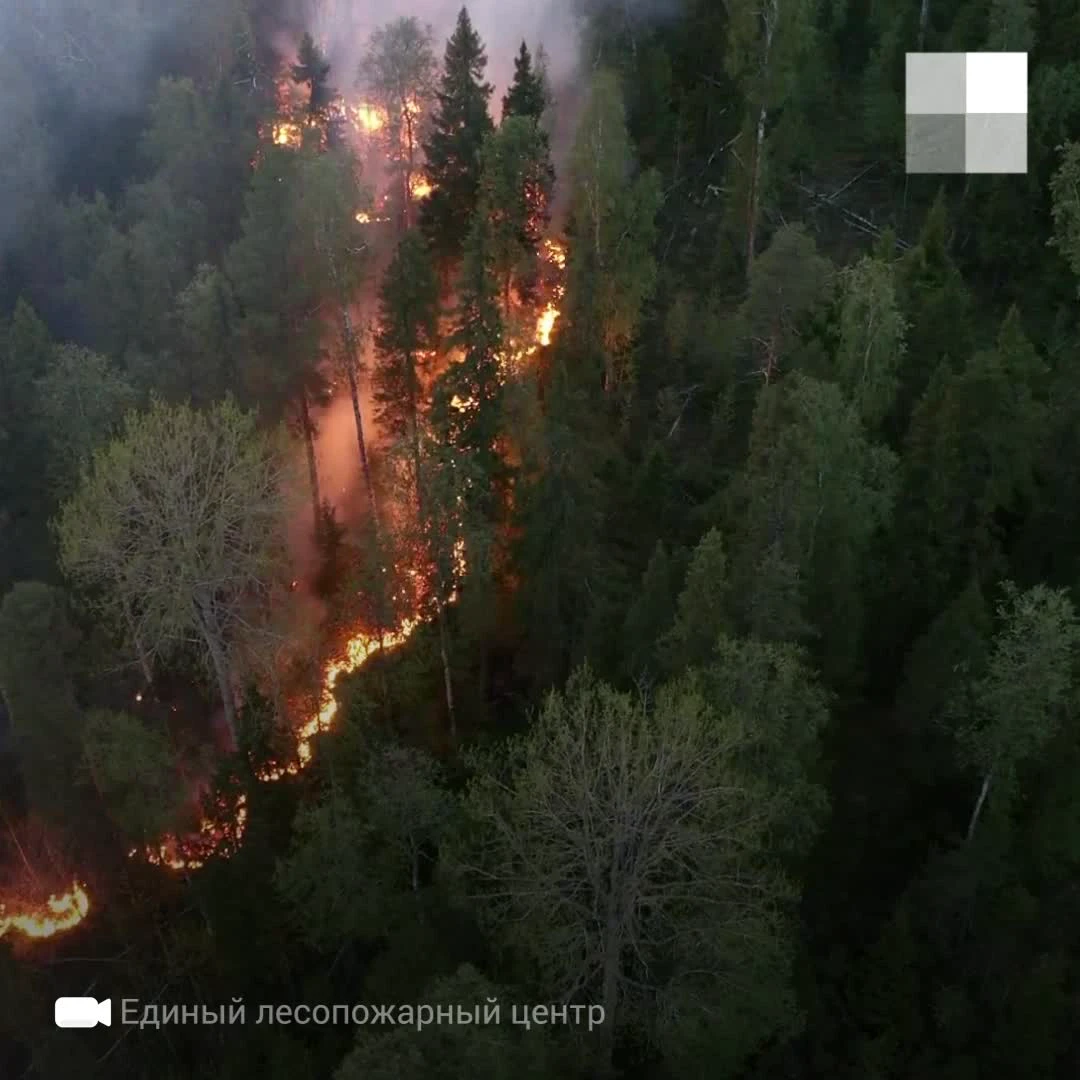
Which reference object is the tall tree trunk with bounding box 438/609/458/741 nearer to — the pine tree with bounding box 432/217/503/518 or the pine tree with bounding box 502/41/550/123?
the pine tree with bounding box 432/217/503/518

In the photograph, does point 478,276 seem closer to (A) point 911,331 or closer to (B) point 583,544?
(B) point 583,544

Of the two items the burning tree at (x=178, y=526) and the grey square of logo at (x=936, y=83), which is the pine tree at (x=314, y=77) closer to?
the burning tree at (x=178, y=526)

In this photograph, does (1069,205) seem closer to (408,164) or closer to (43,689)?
(408,164)

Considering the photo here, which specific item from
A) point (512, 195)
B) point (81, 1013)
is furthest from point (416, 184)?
point (81, 1013)

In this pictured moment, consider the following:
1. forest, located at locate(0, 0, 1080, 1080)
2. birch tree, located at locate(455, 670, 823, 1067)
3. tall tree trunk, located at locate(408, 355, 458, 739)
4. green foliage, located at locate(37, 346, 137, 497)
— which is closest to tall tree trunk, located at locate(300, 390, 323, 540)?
forest, located at locate(0, 0, 1080, 1080)

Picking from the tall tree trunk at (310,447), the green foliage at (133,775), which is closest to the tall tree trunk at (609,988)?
the green foliage at (133,775)

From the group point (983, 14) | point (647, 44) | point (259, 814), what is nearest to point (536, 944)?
point (259, 814)
